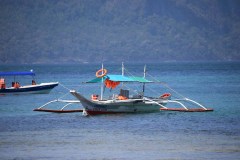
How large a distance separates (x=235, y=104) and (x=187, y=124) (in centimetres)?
1633

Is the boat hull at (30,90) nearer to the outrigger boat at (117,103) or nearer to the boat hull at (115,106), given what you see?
the outrigger boat at (117,103)

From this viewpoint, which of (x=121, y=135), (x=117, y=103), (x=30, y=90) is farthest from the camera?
(x=30, y=90)

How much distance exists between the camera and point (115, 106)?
5556 centimetres

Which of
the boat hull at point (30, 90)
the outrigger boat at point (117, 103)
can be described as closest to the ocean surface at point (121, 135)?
the outrigger boat at point (117, 103)

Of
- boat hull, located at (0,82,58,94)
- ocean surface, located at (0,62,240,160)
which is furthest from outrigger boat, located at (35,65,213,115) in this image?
boat hull, located at (0,82,58,94)

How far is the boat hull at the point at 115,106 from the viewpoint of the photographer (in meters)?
54.8

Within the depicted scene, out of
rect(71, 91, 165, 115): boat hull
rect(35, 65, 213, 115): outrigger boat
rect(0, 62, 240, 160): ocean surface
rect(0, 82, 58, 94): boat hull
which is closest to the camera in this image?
rect(0, 62, 240, 160): ocean surface

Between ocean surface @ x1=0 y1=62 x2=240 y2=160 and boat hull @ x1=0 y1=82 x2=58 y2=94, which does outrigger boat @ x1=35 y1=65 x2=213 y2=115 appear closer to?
ocean surface @ x1=0 y1=62 x2=240 y2=160

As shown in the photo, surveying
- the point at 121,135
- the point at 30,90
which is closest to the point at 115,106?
the point at 121,135

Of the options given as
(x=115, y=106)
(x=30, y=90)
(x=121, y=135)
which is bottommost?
(x=121, y=135)

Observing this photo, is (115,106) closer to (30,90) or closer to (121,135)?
(121,135)

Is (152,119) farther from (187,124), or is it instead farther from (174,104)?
(174,104)

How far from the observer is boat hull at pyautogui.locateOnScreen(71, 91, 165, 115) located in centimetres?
5481

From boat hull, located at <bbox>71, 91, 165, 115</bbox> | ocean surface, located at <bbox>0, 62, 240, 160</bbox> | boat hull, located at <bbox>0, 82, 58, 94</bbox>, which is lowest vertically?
ocean surface, located at <bbox>0, 62, 240, 160</bbox>
